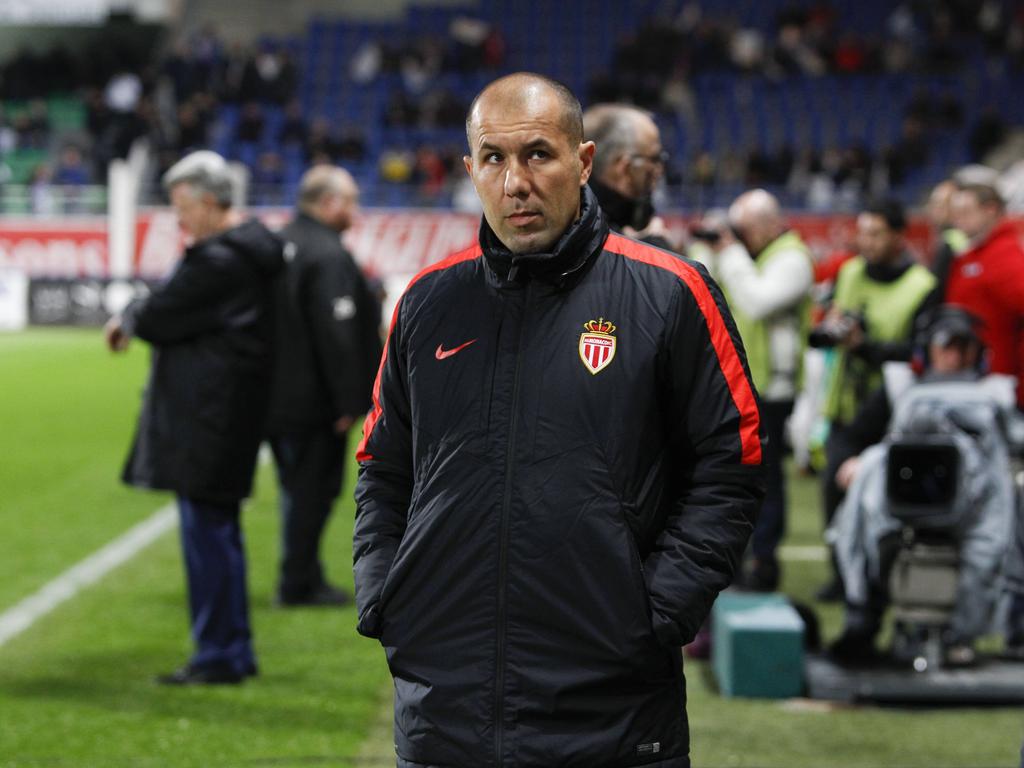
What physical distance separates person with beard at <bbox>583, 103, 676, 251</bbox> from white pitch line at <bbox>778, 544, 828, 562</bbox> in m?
4.45

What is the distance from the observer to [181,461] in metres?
6.20

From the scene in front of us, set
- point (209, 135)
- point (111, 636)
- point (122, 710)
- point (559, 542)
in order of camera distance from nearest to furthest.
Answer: point (559, 542)
point (122, 710)
point (111, 636)
point (209, 135)

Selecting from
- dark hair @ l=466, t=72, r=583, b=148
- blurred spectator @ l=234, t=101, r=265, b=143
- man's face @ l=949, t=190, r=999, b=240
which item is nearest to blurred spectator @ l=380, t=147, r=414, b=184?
blurred spectator @ l=234, t=101, r=265, b=143

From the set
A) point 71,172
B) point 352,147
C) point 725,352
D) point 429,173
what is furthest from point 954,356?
point 71,172

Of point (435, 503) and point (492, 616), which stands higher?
point (435, 503)

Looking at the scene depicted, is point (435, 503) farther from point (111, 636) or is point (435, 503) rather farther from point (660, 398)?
point (111, 636)

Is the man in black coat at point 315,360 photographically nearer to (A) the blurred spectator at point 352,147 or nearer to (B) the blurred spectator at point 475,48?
(A) the blurred spectator at point 352,147

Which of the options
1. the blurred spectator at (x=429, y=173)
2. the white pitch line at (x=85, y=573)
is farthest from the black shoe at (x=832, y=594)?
the blurred spectator at (x=429, y=173)

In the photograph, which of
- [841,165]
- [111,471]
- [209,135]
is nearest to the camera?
[111,471]

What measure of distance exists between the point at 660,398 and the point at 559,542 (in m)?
0.34

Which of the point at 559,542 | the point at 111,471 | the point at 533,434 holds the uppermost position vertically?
the point at 533,434

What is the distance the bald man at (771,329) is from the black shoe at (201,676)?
281 cm

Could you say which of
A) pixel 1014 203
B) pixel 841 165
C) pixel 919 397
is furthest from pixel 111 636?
pixel 841 165

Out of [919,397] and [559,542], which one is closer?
[559,542]
